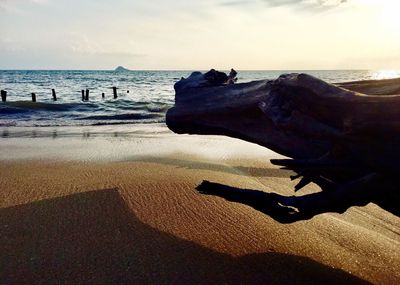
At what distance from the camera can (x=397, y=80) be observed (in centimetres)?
288

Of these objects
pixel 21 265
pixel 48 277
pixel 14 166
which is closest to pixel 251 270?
pixel 48 277

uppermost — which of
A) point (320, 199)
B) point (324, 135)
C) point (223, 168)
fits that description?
point (324, 135)

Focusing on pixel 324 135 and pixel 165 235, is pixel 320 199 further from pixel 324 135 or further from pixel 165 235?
pixel 165 235

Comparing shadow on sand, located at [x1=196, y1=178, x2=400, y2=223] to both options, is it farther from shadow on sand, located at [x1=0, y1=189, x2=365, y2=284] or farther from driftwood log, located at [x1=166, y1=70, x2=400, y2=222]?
shadow on sand, located at [x1=0, y1=189, x2=365, y2=284]

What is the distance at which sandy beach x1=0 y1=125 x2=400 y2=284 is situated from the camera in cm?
290

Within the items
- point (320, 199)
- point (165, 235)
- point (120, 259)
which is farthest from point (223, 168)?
point (320, 199)

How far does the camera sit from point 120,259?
3062 millimetres

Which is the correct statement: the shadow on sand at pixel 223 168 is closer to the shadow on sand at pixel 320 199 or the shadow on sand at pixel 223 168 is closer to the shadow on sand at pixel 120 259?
the shadow on sand at pixel 120 259

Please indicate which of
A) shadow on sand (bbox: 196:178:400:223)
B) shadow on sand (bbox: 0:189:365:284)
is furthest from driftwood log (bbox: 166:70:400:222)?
shadow on sand (bbox: 0:189:365:284)

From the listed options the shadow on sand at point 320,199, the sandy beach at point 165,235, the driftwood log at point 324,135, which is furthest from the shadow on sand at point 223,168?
the shadow on sand at point 320,199

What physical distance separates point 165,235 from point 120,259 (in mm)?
583

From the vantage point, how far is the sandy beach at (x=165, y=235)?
2900 mm

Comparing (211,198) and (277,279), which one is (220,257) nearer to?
(277,279)

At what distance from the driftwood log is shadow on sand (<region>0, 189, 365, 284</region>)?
1.64 feet
